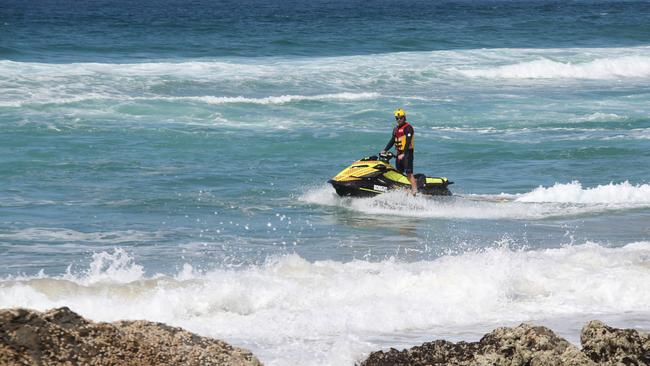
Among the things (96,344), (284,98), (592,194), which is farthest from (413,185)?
(284,98)

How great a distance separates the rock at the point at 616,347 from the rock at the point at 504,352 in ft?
0.34

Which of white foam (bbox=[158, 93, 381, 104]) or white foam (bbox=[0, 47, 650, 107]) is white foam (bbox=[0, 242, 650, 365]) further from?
white foam (bbox=[158, 93, 381, 104])

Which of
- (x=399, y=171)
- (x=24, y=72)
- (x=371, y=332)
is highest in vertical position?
(x=24, y=72)

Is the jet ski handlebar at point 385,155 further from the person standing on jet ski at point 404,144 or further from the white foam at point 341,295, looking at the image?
the white foam at point 341,295

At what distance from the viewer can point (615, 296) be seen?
1001cm

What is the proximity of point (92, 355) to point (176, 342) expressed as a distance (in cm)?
52

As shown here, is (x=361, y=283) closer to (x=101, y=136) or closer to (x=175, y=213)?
(x=175, y=213)

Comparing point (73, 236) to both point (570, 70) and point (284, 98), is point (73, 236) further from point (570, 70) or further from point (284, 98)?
point (570, 70)

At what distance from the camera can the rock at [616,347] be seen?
595 centimetres

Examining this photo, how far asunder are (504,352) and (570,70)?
34.3m

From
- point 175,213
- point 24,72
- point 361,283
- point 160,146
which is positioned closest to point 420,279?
point 361,283

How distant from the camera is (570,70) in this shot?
39094mm

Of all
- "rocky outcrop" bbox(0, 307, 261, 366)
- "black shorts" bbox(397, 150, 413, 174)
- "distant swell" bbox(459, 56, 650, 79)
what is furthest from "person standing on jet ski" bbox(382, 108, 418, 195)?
"distant swell" bbox(459, 56, 650, 79)

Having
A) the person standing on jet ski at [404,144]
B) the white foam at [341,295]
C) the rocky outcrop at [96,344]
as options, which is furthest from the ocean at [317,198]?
the rocky outcrop at [96,344]
